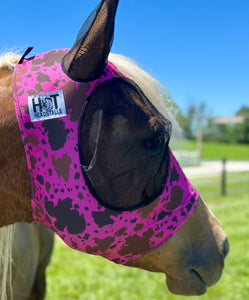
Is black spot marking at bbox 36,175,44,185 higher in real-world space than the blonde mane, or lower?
lower

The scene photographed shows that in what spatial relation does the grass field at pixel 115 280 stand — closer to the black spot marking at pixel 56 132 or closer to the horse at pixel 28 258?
the horse at pixel 28 258

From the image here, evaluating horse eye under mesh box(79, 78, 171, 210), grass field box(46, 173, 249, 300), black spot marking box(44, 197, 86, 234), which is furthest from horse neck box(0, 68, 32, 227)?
grass field box(46, 173, 249, 300)

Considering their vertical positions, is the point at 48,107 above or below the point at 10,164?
above

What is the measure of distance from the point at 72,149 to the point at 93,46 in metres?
A: 0.34

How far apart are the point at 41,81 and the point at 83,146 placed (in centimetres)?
28

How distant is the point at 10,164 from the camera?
1057mm

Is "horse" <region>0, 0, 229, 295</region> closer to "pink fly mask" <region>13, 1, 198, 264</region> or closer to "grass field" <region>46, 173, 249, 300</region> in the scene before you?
"pink fly mask" <region>13, 1, 198, 264</region>

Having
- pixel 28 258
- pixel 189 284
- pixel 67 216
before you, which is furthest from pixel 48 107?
pixel 28 258

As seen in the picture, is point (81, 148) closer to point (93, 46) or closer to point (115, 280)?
point (93, 46)

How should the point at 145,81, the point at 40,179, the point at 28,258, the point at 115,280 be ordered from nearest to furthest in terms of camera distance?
the point at 40,179, the point at 145,81, the point at 28,258, the point at 115,280

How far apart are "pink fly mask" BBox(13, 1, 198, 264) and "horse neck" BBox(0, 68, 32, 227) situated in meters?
0.03

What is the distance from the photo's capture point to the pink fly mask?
103 centimetres

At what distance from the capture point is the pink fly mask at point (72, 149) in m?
1.03

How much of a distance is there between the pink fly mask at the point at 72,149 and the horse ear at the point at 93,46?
0.06 ft
